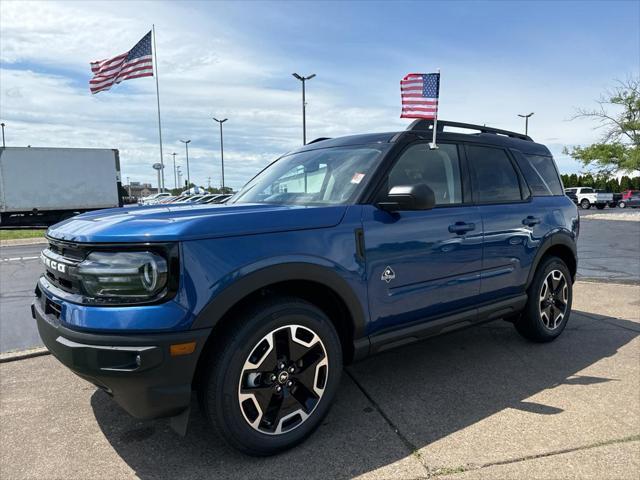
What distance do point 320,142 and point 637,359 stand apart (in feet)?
10.8

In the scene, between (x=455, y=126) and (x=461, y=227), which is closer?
(x=461, y=227)

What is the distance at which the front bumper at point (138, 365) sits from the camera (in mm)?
2188

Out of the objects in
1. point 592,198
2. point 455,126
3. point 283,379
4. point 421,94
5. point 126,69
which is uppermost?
point 126,69

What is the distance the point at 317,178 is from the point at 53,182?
73.1ft

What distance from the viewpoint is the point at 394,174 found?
3.24 m

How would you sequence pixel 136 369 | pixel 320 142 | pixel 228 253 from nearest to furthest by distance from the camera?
1. pixel 136 369
2. pixel 228 253
3. pixel 320 142

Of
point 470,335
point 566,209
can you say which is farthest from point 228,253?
point 566,209

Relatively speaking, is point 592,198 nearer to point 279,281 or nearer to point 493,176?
point 493,176

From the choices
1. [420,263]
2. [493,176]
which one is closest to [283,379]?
[420,263]

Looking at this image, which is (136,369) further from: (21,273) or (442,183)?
(21,273)

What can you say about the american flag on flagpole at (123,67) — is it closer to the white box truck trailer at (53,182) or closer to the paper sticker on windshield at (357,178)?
the white box truck trailer at (53,182)

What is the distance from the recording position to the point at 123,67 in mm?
18344

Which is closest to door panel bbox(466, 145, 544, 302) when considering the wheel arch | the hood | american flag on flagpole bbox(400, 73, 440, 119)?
american flag on flagpole bbox(400, 73, 440, 119)

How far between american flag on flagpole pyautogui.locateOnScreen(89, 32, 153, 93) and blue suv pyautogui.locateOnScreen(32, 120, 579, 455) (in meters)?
16.6
